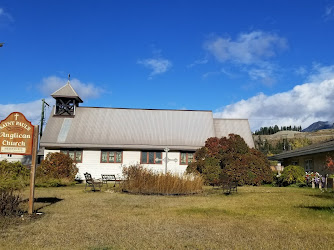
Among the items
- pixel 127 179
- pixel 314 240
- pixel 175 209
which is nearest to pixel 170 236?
pixel 314 240

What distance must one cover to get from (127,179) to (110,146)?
10505mm

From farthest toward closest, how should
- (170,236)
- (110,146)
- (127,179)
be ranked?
(110,146)
(127,179)
(170,236)

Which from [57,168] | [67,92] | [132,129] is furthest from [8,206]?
[67,92]

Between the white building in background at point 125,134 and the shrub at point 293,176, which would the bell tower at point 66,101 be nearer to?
the white building in background at point 125,134

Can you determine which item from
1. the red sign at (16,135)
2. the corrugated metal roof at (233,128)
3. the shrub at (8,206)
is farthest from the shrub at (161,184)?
the corrugated metal roof at (233,128)

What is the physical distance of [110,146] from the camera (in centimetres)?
2786

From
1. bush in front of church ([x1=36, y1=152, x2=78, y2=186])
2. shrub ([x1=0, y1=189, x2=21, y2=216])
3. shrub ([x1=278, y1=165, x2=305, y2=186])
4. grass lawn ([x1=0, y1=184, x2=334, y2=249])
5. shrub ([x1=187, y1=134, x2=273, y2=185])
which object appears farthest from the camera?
bush in front of church ([x1=36, y1=152, x2=78, y2=186])

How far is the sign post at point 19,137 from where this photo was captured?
1018 centimetres

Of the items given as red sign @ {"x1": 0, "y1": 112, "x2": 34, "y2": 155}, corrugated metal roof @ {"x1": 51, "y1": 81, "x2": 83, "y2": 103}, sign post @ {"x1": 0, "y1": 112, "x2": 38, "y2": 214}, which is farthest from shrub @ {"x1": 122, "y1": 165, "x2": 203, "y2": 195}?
corrugated metal roof @ {"x1": 51, "y1": 81, "x2": 83, "y2": 103}

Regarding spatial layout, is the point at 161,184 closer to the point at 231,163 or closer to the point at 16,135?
the point at 16,135

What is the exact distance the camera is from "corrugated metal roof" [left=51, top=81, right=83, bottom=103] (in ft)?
101

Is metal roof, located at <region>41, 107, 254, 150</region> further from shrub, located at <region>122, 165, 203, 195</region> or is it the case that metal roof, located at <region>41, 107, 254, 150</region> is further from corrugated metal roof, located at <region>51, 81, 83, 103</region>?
shrub, located at <region>122, 165, 203, 195</region>

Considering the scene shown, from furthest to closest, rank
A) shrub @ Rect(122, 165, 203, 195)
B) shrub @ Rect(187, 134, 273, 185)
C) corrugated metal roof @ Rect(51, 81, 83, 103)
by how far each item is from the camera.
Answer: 1. corrugated metal roof @ Rect(51, 81, 83, 103)
2. shrub @ Rect(187, 134, 273, 185)
3. shrub @ Rect(122, 165, 203, 195)

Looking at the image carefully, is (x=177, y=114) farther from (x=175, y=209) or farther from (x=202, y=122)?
(x=175, y=209)
